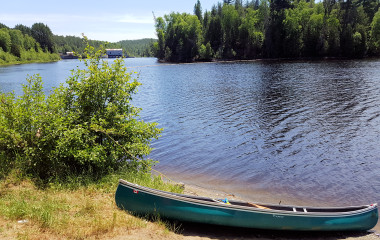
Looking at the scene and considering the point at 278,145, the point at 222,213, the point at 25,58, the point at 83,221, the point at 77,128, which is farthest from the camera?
the point at 25,58

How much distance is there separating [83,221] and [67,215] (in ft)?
1.96

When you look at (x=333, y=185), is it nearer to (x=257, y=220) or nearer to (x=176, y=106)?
(x=257, y=220)

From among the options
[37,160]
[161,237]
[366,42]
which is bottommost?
[161,237]

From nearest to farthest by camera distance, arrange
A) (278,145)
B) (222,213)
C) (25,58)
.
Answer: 1. (222,213)
2. (278,145)
3. (25,58)

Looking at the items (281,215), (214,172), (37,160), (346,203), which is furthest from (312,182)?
(37,160)

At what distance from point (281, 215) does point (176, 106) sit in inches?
936

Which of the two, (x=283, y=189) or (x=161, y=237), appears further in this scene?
(x=283, y=189)

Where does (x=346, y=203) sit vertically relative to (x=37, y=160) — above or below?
below

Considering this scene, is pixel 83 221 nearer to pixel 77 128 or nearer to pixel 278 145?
pixel 77 128

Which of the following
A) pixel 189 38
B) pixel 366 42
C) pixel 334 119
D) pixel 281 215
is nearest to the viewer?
pixel 281 215

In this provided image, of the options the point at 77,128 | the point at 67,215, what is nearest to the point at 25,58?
the point at 77,128

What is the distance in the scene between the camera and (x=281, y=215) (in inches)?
321

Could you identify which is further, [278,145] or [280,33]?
[280,33]

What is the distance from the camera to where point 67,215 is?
7.67m
